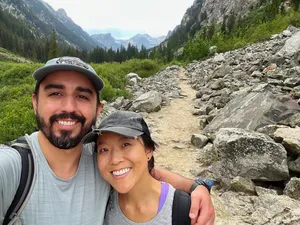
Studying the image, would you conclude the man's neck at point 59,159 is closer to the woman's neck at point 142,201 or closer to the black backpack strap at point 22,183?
the black backpack strap at point 22,183

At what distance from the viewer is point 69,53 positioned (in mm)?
90125

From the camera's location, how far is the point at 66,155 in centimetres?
205

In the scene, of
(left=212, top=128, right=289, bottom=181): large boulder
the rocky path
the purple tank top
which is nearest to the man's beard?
the purple tank top

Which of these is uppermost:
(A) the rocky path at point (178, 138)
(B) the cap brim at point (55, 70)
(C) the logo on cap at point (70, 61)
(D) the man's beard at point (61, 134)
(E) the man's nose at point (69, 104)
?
(C) the logo on cap at point (70, 61)

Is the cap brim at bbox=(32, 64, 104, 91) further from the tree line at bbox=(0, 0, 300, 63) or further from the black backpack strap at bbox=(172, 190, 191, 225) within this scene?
the tree line at bbox=(0, 0, 300, 63)

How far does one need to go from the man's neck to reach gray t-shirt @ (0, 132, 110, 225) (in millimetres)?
46

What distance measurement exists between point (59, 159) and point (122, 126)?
1.73 feet

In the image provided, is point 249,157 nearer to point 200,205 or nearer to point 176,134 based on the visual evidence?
point 200,205

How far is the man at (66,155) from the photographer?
181 centimetres

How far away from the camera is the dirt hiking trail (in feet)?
20.0

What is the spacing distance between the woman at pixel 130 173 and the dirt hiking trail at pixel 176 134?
3.37 metres

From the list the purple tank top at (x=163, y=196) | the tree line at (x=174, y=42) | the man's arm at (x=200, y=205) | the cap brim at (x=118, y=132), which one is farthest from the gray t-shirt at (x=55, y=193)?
the tree line at (x=174, y=42)

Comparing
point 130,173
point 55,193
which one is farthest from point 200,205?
point 55,193

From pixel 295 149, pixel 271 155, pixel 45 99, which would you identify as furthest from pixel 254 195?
pixel 45 99
